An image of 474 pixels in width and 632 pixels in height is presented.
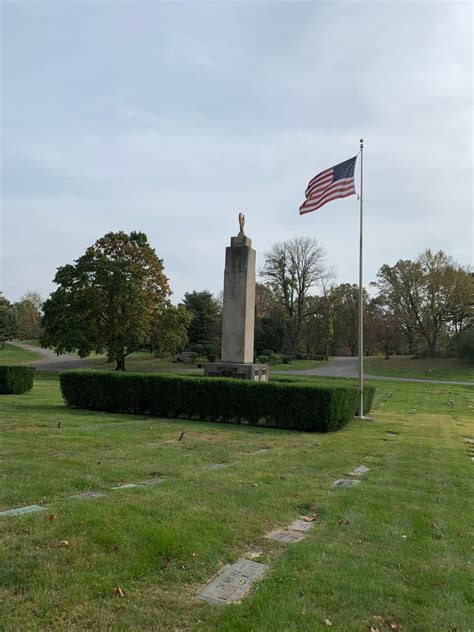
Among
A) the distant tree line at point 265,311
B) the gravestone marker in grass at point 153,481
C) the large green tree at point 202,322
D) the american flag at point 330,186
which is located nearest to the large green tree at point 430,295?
the distant tree line at point 265,311

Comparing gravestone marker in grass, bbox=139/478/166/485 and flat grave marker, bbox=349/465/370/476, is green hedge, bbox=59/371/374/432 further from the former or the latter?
gravestone marker in grass, bbox=139/478/166/485

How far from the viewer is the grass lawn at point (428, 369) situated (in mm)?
39250

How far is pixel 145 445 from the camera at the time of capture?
8055mm

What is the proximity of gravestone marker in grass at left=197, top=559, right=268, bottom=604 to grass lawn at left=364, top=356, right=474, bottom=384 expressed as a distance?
37.0m

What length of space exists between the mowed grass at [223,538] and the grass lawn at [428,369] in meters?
33.4

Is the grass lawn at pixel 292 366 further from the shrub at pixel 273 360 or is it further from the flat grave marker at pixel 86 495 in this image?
the flat grave marker at pixel 86 495

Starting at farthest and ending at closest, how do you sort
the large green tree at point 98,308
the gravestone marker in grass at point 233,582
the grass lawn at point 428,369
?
the grass lawn at point 428,369, the large green tree at point 98,308, the gravestone marker in grass at point 233,582

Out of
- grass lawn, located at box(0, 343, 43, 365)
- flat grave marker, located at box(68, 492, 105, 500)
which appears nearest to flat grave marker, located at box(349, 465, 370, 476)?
flat grave marker, located at box(68, 492, 105, 500)

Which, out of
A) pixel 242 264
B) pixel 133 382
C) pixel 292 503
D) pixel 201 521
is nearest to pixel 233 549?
pixel 201 521

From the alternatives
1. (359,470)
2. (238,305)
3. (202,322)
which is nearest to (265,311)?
A: (202,322)

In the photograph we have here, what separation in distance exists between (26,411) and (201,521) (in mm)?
9159

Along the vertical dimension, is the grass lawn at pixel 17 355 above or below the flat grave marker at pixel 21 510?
below

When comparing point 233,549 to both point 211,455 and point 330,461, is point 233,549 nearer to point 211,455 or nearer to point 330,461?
point 211,455

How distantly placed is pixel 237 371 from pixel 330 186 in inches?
255
